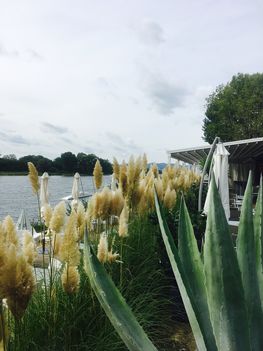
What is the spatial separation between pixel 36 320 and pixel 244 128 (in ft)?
106

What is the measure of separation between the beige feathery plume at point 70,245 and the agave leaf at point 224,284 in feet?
2.52

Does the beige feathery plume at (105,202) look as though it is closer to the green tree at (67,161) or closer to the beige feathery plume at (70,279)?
the beige feathery plume at (70,279)

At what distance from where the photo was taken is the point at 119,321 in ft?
A: 4.92

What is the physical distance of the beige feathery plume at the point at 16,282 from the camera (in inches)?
59.1

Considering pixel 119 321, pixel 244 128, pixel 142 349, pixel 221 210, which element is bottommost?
pixel 142 349

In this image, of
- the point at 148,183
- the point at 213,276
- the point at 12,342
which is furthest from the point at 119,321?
the point at 148,183

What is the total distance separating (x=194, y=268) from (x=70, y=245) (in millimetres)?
646

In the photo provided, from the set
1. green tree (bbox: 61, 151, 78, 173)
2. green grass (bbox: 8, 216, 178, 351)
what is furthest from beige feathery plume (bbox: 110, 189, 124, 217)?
green tree (bbox: 61, 151, 78, 173)

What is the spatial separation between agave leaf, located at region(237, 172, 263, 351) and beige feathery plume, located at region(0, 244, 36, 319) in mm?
914

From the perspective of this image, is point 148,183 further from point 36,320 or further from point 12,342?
point 12,342

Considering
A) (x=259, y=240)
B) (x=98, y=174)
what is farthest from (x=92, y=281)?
(x=98, y=174)

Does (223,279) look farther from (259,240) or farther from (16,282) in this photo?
(16,282)

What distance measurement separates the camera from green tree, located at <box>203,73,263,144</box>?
3228 centimetres

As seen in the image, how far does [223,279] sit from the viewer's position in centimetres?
129
